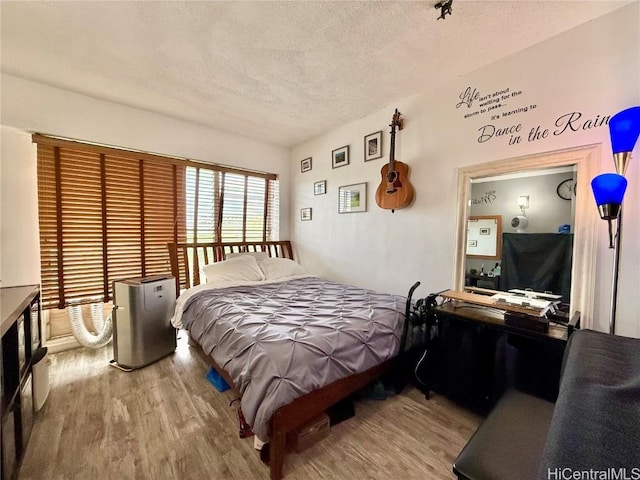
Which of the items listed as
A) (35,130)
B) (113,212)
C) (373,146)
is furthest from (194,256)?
(373,146)

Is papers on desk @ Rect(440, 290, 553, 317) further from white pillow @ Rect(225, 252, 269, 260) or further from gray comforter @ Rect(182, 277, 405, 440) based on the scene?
white pillow @ Rect(225, 252, 269, 260)

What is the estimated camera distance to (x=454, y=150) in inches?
89.6

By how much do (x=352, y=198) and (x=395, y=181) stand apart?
0.67 meters

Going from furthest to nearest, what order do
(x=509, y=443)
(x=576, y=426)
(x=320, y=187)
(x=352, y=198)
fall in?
(x=320, y=187)
(x=352, y=198)
(x=509, y=443)
(x=576, y=426)

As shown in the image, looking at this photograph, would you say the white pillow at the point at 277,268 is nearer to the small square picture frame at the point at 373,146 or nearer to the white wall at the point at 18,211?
the small square picture frame at the point at 373,146

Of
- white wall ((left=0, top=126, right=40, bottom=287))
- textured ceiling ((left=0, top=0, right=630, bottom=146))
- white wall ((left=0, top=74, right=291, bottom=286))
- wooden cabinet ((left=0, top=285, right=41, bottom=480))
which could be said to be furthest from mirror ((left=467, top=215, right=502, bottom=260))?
white wall ((left=0, top=126, right=40, bottom=287))

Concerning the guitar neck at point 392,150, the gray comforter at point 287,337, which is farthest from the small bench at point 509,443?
the guitar neck at point 392,150

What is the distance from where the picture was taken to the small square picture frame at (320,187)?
11.6 feet

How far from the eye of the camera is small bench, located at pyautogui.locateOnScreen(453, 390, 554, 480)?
0.82 meters

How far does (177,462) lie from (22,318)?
1.25 metres

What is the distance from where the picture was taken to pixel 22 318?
1.54 meters

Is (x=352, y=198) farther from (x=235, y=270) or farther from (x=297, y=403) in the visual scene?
(x=297, y=403)

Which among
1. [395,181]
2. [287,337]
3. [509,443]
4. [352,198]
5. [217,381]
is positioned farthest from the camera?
[352,198]

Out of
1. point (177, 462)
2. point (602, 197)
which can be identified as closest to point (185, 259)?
point (177, 462)
